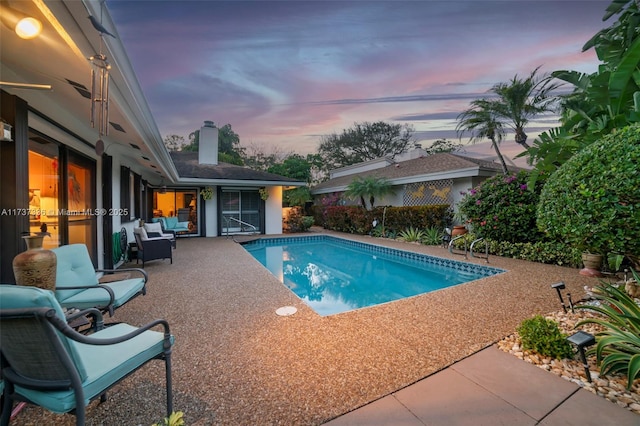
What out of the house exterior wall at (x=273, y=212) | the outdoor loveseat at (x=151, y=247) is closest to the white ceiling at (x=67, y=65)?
the outdoor loveseat at (x=151, y=247)

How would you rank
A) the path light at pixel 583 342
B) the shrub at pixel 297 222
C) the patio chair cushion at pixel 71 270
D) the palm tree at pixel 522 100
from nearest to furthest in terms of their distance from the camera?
the path light at pixel 583 342
the patio chair cushion at pixel 71 270
the palm tree at pixel 522 100
the shrub at pixel 297 222

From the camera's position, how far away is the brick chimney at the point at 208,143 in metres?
15.8

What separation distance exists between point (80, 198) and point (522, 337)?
7.55 metres

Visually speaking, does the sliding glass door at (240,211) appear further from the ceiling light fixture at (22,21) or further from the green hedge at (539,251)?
the ceiling light fixture at (22,21)

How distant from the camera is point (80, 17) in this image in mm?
2059

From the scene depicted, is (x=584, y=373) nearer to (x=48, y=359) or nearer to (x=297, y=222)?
(x=48, y=359)

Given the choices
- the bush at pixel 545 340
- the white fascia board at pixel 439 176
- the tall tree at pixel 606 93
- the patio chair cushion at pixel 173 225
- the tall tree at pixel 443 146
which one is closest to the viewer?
the bush at pixel 545 340

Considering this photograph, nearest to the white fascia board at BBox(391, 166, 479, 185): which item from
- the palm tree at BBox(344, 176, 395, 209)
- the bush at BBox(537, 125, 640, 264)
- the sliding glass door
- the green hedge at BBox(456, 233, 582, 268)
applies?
the palm tree at BBox(344, 176, 395, 209)

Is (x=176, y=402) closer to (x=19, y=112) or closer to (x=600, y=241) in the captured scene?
(x=19, y=112)

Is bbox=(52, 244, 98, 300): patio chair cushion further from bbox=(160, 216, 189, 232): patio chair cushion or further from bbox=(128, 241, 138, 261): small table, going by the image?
bbox=(160, 216, 189, 232): patio chair cushion

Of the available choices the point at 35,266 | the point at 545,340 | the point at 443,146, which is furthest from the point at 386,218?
the point at 443,146

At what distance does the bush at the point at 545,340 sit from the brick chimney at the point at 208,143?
1637cm

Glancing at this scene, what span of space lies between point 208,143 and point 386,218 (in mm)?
10863

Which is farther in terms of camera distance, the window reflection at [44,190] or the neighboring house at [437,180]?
the neighboring house at [437,180]
